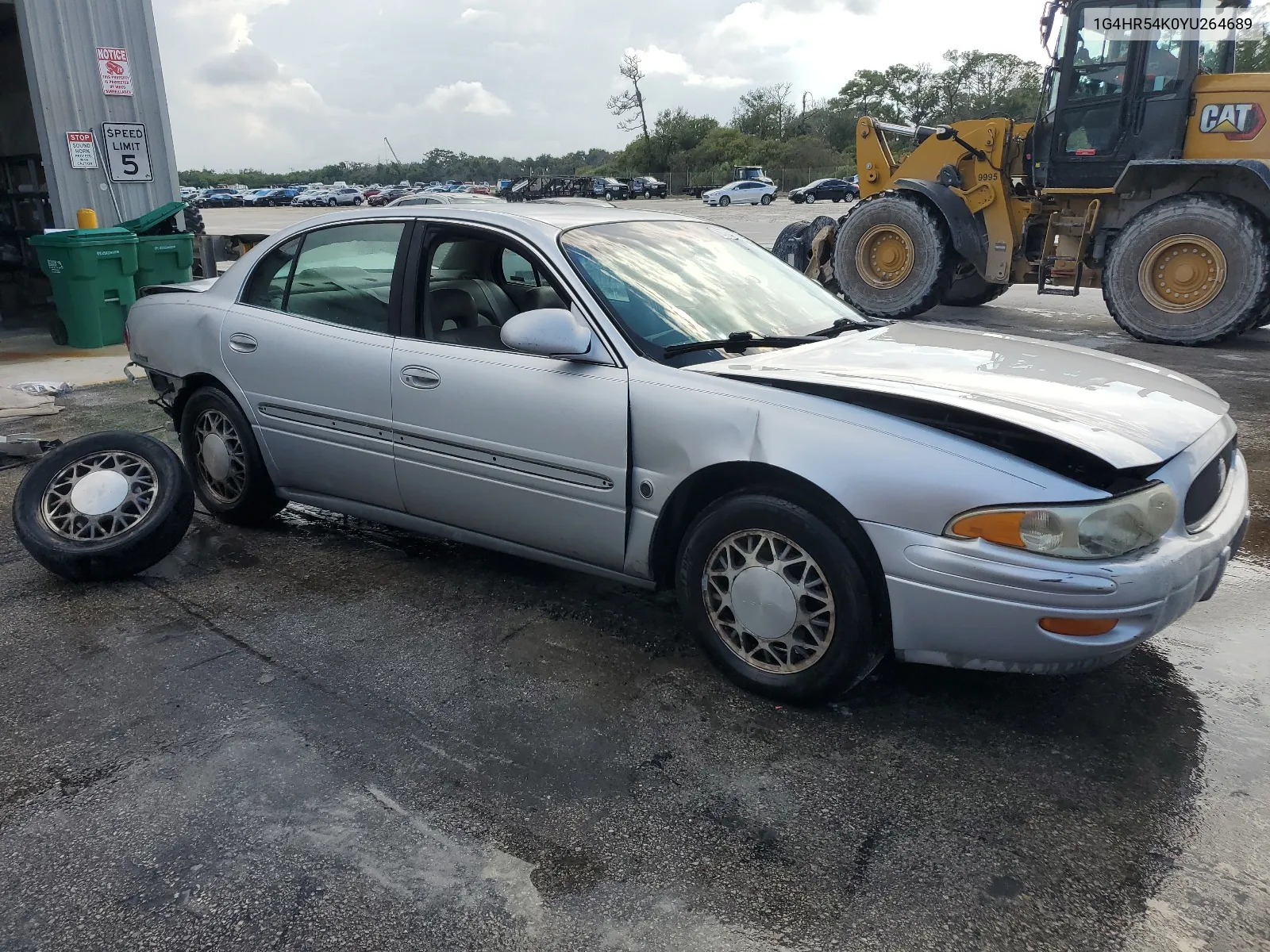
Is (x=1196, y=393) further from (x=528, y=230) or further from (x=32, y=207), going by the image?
(x=32, y=207)

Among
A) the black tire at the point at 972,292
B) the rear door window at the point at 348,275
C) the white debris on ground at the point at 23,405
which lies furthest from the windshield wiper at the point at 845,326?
the black tire at the point at 972,292

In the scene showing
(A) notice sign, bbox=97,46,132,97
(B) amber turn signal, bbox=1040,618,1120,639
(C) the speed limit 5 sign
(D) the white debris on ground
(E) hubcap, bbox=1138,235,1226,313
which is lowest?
(D) the white debris on ground

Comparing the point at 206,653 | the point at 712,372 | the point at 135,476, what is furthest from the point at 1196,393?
the point at 135,476

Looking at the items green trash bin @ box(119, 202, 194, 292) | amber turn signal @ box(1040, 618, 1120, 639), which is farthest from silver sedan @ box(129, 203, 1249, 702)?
green trash bin @ box(119, 202, 194, 292)

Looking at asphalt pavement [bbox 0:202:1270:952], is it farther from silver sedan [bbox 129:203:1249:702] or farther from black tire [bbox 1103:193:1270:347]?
black tire [bbox 1103:193:1270:347]

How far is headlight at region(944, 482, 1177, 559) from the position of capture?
2549 mm

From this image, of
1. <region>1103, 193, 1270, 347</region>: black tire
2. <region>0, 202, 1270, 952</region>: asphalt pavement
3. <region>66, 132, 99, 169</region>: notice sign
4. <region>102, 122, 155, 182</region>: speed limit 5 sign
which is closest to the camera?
<region>0, 202, 1270, 952</region>: asphalt pavement

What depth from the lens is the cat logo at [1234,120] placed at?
352 inches

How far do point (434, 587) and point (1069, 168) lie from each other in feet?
28.6

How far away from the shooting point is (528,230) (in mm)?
3656

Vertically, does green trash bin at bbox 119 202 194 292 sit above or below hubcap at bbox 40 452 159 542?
above

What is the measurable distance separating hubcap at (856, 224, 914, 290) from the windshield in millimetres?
7227

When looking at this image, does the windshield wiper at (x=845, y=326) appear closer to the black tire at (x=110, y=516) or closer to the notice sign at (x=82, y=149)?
the black tire at (x=110, y=516)

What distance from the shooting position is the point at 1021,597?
256 centimetres
